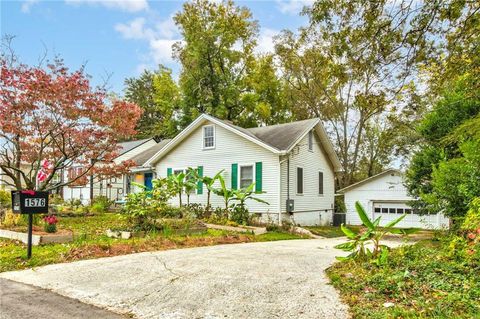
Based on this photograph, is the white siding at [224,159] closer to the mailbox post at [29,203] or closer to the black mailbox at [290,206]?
the black mailbox at [290,206]

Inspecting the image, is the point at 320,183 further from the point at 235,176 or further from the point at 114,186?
the point at 114,186

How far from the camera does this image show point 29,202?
24.4 ft

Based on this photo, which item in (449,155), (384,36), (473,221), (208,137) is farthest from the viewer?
(208,137)

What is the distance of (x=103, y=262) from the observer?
7.02m

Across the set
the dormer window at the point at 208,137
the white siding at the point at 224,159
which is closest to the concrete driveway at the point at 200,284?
the white siding at the point at 224,159

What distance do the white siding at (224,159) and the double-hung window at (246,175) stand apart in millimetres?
276

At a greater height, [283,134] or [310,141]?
[283,134]

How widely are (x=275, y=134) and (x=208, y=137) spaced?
3.45m

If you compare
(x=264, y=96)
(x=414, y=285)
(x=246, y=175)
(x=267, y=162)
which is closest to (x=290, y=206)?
(x=267, y=162)

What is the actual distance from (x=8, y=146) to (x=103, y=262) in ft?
27.7

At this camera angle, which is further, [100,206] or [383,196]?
[383,196]

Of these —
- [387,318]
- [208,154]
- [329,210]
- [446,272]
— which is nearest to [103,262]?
[387,318]

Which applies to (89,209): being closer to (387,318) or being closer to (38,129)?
(38,129)

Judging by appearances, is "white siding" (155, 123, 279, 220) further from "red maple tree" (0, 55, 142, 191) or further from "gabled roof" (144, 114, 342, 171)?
"red maple tree" (0, 55, 142, 191)
